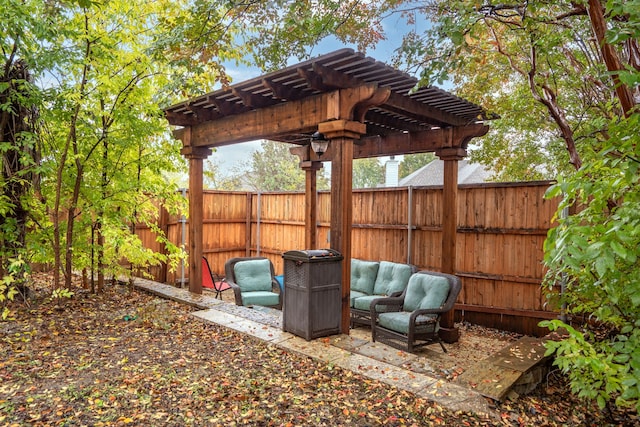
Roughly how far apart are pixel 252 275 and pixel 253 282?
0.11 meters

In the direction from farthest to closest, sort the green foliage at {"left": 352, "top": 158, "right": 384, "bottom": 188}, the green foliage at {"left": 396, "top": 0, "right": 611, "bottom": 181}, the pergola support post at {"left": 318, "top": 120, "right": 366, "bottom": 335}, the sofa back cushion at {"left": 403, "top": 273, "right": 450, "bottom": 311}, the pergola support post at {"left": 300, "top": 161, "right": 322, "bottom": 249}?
the green foliage at {"left": 352, "top": 158, "right": 384, "bottom": 188} → the pergola support post at {"left": 300, "top": 161, "right": 322, "bottom": 249} → the sofa back cushion at {"left": 403, "top": 273, "right": 450, "bottom": 311} → the pergola support post at {"left": 318, "top": 120, "right": 366, "bottom": 335} → the green foliage at {"left": 396, "top": 0, "right": 611, "bottom": 181}

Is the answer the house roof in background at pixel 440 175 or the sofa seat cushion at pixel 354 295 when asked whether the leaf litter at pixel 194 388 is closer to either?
the sofa seat cushion at pixel 354 295

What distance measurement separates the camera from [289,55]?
4961mm

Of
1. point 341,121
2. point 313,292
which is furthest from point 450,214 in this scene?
point 313,292

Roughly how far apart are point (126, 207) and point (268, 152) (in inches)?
831

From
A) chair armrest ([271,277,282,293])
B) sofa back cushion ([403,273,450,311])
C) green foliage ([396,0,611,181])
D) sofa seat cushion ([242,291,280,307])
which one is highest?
green foliage ([396,0,611,181])

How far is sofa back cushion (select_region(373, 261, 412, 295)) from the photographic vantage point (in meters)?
5.54

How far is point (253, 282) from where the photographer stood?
603cm

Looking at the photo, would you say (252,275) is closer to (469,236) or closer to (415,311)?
(415,311)

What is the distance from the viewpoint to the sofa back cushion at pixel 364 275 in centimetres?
596

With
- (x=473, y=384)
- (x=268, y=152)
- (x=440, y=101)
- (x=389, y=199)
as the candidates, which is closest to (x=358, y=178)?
(x=268, y=152)

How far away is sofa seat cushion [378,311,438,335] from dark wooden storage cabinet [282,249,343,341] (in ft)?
2.76

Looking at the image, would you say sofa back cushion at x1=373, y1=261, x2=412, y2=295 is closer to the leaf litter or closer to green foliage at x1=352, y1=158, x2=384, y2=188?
the leaf litter

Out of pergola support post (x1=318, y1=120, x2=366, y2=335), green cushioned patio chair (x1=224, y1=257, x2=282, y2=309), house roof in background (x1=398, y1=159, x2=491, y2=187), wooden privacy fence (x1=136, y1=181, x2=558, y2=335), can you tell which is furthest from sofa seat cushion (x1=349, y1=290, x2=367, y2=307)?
house roof in background (x1=398, y1=159, x2=491, y2=187)
